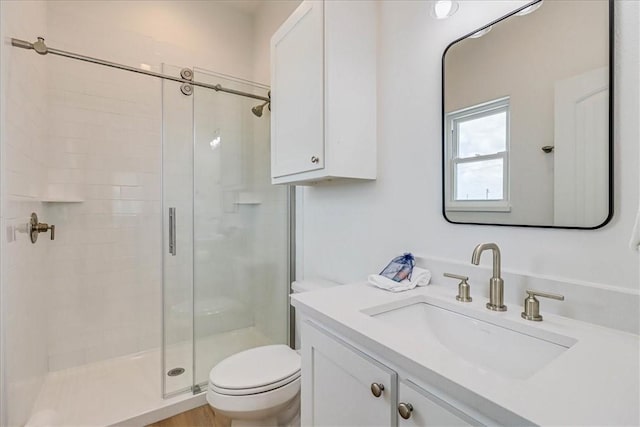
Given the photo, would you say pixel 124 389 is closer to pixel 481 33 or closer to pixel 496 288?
pixel 496 288

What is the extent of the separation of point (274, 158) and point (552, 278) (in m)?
1.34

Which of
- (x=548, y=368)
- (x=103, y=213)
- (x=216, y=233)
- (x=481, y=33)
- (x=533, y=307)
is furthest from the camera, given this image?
(x=103, y=213)

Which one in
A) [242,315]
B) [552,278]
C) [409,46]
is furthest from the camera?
[242,315]

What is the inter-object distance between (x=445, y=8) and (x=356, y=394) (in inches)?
54.0

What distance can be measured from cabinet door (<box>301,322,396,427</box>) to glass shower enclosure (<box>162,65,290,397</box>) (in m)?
1.18

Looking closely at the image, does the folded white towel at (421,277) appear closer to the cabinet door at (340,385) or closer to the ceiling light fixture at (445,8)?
the cabinet door at (340,385)

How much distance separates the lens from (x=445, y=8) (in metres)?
1.16

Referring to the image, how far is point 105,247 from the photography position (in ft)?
7.34

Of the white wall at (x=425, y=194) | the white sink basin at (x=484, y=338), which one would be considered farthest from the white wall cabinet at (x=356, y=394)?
the white wall at (x=425, y=194)

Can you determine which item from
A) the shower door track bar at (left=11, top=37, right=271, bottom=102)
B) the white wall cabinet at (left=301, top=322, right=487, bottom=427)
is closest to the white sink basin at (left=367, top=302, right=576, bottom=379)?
the white wall cabinet at (left=301, top=322, right=487, bottom=427)

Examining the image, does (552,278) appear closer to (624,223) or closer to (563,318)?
(563,318)

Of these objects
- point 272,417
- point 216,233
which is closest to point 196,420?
point 272,417

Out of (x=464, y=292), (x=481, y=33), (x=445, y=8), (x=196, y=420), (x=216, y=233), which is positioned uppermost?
(x=445, y=8)

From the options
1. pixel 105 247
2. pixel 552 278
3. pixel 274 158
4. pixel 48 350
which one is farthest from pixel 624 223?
pixel 48 350
